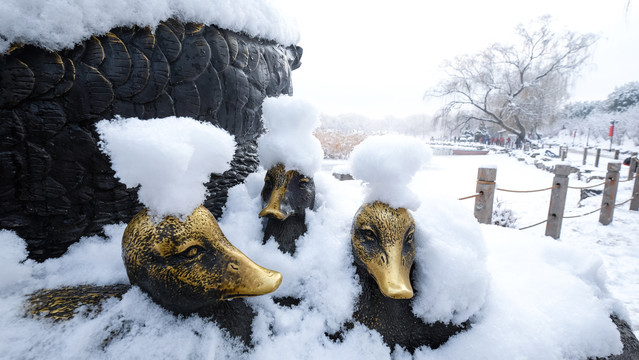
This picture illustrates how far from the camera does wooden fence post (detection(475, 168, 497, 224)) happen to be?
261 centimetres

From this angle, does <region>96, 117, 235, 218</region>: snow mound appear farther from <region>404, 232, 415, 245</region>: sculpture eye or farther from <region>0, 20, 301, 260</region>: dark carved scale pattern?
<region>404, 232, 415, 245</region>: sculpture eye

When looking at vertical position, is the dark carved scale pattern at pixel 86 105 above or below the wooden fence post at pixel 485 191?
above

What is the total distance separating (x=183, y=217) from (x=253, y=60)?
1.67ft

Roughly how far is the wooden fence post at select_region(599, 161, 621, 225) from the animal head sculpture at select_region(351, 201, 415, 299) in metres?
4.99

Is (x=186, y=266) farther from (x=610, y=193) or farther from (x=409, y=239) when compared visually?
(x=610, y=193)

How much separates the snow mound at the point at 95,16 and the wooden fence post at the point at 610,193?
17.1ft

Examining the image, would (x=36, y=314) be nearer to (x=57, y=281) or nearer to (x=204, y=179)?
(x=57, y=281)

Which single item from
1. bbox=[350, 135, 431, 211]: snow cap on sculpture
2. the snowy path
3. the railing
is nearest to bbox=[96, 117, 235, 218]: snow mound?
bbox=[350, 135, 431, 211]: snow cap on sculpture

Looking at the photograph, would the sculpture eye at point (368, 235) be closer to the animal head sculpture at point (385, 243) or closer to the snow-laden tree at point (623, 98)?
the animal head sculpture at point (385, 243)

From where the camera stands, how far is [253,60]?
2.85 feet

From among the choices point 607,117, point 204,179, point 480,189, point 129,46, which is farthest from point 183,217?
point 607,117

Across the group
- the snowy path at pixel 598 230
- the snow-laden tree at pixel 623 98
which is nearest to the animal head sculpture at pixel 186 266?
the snowy path at pixel 598 230

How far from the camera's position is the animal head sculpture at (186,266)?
1.79 feet

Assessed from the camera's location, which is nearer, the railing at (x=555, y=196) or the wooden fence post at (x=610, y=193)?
the railing at (x=555, y=196)
